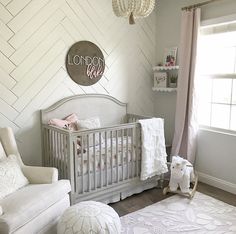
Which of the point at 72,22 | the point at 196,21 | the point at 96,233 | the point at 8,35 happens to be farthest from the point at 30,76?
the point at 196,21

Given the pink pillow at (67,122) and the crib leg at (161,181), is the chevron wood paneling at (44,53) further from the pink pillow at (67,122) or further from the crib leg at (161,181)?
the crib leg at (161,181)

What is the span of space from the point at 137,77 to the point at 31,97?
165cm

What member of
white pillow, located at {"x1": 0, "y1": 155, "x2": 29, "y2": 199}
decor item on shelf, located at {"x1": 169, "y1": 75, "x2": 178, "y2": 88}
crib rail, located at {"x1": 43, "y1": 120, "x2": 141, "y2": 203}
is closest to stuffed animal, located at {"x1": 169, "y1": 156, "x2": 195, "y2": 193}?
crib rail, located at {"x1": 43, "y1": 120, "x2": 141, "y2": 203}

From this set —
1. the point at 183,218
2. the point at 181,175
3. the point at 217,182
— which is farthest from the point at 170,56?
the point at 183,218

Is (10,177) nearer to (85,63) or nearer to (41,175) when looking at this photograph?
(41,175)

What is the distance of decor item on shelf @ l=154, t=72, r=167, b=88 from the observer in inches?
150

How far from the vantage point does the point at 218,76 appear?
3.30 metres

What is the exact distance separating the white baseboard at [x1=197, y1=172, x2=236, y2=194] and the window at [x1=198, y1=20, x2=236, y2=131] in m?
0.67

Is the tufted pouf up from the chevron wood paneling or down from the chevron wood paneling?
down

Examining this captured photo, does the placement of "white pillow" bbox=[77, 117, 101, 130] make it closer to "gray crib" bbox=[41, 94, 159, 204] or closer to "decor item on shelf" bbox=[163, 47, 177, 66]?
"gray crib" bbox=[41, 94, 159, 204]

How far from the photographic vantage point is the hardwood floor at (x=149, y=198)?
2785 mm

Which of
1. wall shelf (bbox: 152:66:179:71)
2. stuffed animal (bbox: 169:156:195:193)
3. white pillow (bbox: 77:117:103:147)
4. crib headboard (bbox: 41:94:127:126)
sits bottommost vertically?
stuffed animal (bbox: 169:156:195:193)

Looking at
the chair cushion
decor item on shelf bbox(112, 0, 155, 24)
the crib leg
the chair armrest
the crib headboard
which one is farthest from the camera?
the crib leg

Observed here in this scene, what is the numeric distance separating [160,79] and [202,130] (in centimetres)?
98
